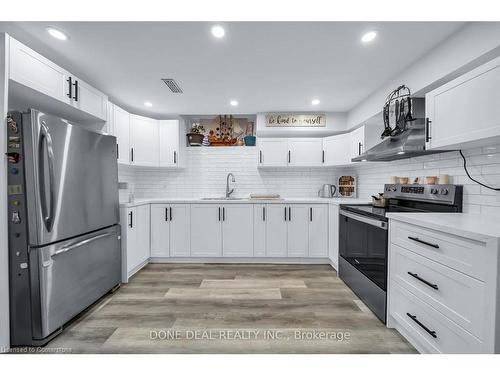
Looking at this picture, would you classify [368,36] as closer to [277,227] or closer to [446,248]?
[446,248]

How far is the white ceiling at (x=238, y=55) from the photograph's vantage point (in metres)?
1.78

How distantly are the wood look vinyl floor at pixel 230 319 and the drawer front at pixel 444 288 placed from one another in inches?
19.7

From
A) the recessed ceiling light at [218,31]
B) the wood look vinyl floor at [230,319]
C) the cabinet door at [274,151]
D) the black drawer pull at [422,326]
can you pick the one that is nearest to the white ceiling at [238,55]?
the recessed ceiling light at [218,31]

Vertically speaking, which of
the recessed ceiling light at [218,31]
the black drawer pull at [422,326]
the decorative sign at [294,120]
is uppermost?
the recessed ceiling light at [218,31]

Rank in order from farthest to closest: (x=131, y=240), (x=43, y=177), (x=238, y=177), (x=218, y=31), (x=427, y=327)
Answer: (x=238, y=177)
(x=131, y=240)
(x=218, y=31)
(x=43, y=177)
(x=427, y=327)

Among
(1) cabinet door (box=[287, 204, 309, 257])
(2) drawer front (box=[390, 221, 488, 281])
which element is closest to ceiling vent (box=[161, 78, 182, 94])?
(1) cabinet door (box=[287, 204, 309, 257])

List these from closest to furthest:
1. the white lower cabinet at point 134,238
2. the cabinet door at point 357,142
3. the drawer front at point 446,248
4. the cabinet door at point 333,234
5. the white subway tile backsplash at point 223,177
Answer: the drawer front at point 446,248
the white lower cabinet at point 134,238
the cabinet door at point 333,234
the cabinet door at point 357,142
the white subway tile backsplash at point 223,177

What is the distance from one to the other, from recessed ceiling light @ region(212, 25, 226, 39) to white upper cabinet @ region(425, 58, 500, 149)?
5.61ft

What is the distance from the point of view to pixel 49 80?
6.45 ft

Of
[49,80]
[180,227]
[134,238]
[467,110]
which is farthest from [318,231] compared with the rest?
[49,80]

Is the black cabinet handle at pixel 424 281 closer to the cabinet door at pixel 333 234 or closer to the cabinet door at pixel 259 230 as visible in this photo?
the cabinet door at pixel 333 234

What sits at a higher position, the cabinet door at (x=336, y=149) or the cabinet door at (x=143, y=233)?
the cabinet door at (x=336, y=149)

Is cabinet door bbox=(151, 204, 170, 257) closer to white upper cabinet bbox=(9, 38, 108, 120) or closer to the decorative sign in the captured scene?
white upper cabinet bbox=(9, 38, 108, 120)

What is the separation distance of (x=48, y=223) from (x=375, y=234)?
2.62 meters
